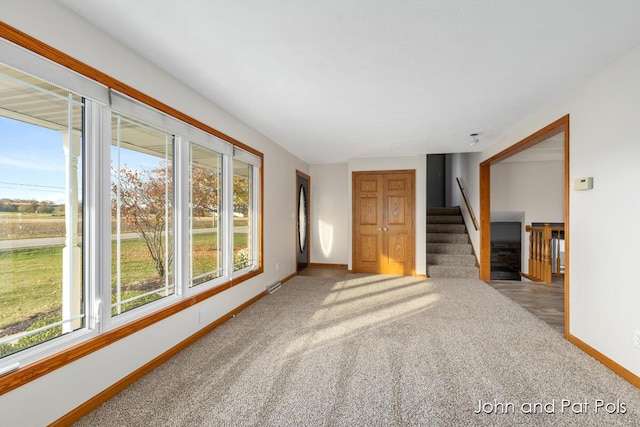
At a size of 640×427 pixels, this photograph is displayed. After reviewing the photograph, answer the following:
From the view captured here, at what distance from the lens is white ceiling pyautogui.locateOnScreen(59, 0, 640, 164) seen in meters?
1.64

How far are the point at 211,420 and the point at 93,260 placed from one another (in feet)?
3.98

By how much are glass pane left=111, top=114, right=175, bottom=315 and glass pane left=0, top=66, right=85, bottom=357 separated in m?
0.27

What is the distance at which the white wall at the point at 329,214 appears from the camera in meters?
6.70

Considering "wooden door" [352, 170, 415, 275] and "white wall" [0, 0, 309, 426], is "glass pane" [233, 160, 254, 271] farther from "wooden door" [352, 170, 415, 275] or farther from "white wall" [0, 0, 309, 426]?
"wooden door" [352, 170, 415, 275]

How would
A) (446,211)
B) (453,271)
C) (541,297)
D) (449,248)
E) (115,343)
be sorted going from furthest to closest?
(446,211)
(449,248)
(453,271)
(541,297)
(115,343)

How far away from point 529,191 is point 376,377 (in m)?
5.76

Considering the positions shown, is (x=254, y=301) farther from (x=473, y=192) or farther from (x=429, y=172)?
(x=429, y=172)

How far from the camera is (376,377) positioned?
2.14m

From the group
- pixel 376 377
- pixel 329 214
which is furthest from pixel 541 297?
pixel 329 214

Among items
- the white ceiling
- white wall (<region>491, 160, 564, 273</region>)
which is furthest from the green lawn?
white wall (<region>491, 160, 564, 273</region>)

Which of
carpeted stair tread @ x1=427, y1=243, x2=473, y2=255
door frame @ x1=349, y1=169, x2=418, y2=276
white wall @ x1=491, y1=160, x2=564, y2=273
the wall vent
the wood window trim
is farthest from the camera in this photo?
carpeted stair tread @ x1=427, y1=243, x2=473, y2=255

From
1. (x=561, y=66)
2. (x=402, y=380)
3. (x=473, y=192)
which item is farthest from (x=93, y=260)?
(x=473, y=192)

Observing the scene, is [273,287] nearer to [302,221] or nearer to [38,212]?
[302,221]

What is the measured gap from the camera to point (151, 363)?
223cm
